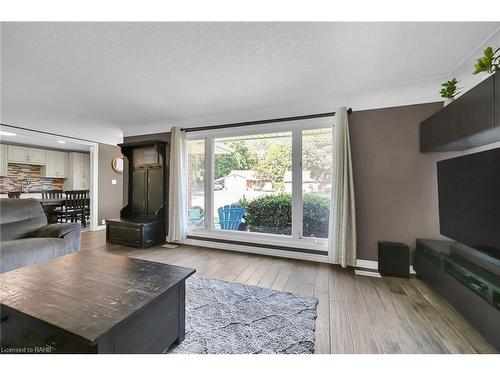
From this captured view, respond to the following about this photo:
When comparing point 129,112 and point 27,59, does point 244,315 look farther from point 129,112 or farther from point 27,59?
point 129,112

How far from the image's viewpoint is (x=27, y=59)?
1863mm

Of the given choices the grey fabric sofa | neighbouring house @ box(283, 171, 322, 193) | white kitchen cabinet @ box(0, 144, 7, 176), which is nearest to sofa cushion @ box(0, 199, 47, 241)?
the grey fabric sofa

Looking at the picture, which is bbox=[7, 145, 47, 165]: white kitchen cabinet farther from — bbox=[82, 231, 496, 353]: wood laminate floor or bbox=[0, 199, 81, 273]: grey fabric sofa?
bbox=[82, 231, 496, 353]: wood laminate floor

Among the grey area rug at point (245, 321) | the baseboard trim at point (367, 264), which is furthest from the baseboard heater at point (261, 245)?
the grey area rug at point (245, 321)

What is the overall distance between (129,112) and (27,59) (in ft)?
4.90

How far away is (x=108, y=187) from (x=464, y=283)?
6.55 meters

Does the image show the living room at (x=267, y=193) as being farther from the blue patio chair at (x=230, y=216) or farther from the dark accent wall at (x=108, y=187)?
the dark accent wall at (x=108, y=187)

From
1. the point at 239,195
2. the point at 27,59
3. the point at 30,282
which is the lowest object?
the point at 30,282

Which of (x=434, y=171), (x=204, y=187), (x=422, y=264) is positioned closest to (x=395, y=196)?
(x=434, y=171)

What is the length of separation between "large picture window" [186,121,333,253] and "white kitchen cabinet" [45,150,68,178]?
5041 millimetres

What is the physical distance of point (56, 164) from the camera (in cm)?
602

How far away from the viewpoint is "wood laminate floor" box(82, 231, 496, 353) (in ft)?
4.47

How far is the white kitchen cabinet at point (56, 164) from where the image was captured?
585 cm

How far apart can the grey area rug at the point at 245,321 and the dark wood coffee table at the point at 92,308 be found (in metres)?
0.22
